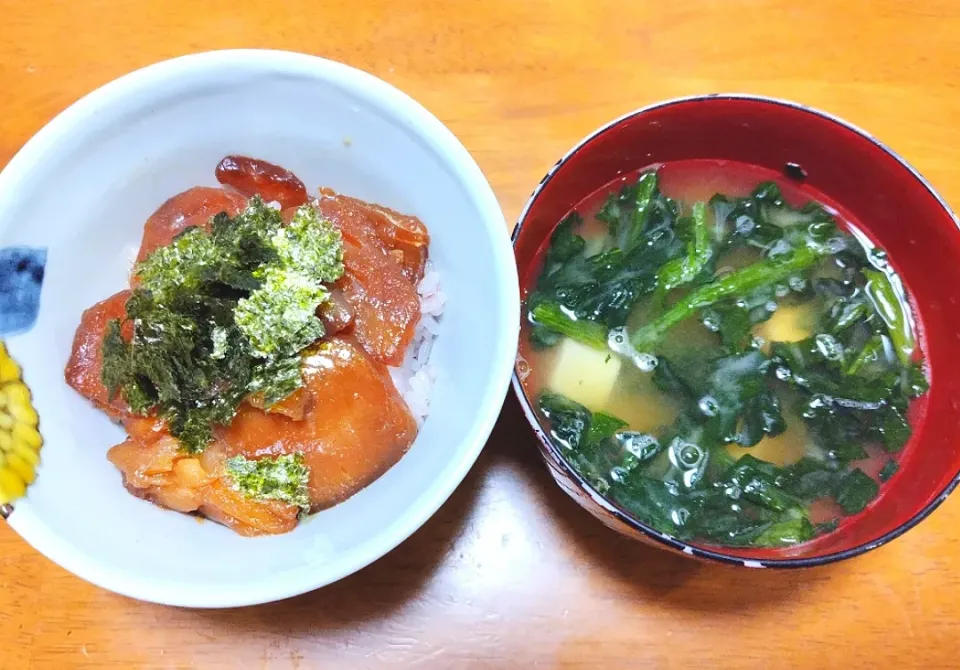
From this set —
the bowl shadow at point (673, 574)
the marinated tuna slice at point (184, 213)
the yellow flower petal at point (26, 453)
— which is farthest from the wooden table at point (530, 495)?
the marinated tuna slice at point (184, 213)

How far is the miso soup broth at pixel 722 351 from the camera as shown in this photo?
130cm

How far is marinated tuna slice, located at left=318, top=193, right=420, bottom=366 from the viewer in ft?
3.81

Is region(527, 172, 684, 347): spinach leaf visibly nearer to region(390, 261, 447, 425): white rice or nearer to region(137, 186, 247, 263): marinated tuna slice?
region(390, 261, 447, 425): white rice

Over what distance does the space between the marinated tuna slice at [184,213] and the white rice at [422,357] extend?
35 cm

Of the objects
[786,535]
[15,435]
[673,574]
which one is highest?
[15,435]

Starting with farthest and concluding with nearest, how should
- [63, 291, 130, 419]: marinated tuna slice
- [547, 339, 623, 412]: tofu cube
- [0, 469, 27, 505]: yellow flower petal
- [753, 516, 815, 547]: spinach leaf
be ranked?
1. [547, 339, 623, 412]: tofu cube
2. [753, 516, 815, 547]: spinach leaf
3. [63, 291, 130, 419]: marinated tuna slice
4. [0, 469, 27, 505]: yellow flower petal

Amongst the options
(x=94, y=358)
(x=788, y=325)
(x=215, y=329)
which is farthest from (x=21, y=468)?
(x=788, y=325)

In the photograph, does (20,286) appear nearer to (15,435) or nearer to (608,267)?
(15,435)

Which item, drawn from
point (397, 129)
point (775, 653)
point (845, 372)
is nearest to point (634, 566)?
point (775, 653)

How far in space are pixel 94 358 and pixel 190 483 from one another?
263mm

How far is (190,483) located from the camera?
107 cm

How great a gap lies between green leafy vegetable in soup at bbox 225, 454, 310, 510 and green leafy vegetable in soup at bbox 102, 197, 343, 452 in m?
0.07

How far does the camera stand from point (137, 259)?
1234mm

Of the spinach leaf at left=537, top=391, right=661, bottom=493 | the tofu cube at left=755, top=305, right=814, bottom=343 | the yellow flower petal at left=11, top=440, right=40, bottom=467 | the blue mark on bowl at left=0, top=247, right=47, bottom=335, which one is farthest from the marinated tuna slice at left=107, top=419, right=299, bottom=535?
the tofu cube at left=755, top=305, right=814, bottom=343
